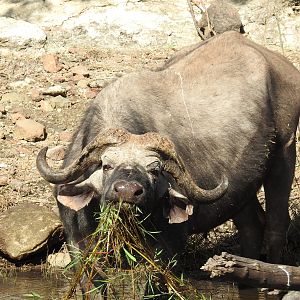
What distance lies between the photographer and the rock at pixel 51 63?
12844mm

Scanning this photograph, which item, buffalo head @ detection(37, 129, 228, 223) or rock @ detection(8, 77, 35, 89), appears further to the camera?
rock @ detection(8, 77, 35, 89)

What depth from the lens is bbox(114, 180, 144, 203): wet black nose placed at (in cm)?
599

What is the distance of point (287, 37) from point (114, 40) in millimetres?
2525

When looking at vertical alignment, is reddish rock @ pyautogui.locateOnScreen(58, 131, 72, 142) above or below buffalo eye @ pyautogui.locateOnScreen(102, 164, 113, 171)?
below

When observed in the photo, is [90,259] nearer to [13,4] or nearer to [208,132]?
[208,132]

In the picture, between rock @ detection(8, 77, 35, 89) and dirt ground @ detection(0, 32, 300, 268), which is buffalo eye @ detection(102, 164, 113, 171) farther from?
rock @ detection(8, 77, 35, 89)

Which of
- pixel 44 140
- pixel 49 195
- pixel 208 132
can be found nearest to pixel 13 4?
pixel 44 140

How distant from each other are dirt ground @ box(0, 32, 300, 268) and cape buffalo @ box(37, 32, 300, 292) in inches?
51.0

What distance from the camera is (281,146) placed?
337 inches

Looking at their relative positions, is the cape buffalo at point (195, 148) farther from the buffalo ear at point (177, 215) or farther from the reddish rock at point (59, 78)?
the reddish rock at point (59, 78)

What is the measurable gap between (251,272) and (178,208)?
5.16 ft

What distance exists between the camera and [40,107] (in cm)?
1205

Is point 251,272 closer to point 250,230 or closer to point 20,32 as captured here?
point 250,230

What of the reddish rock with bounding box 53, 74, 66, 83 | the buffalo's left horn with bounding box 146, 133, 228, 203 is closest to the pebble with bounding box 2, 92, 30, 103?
the reddish rock with bounding box 53, 74, 66, 83
